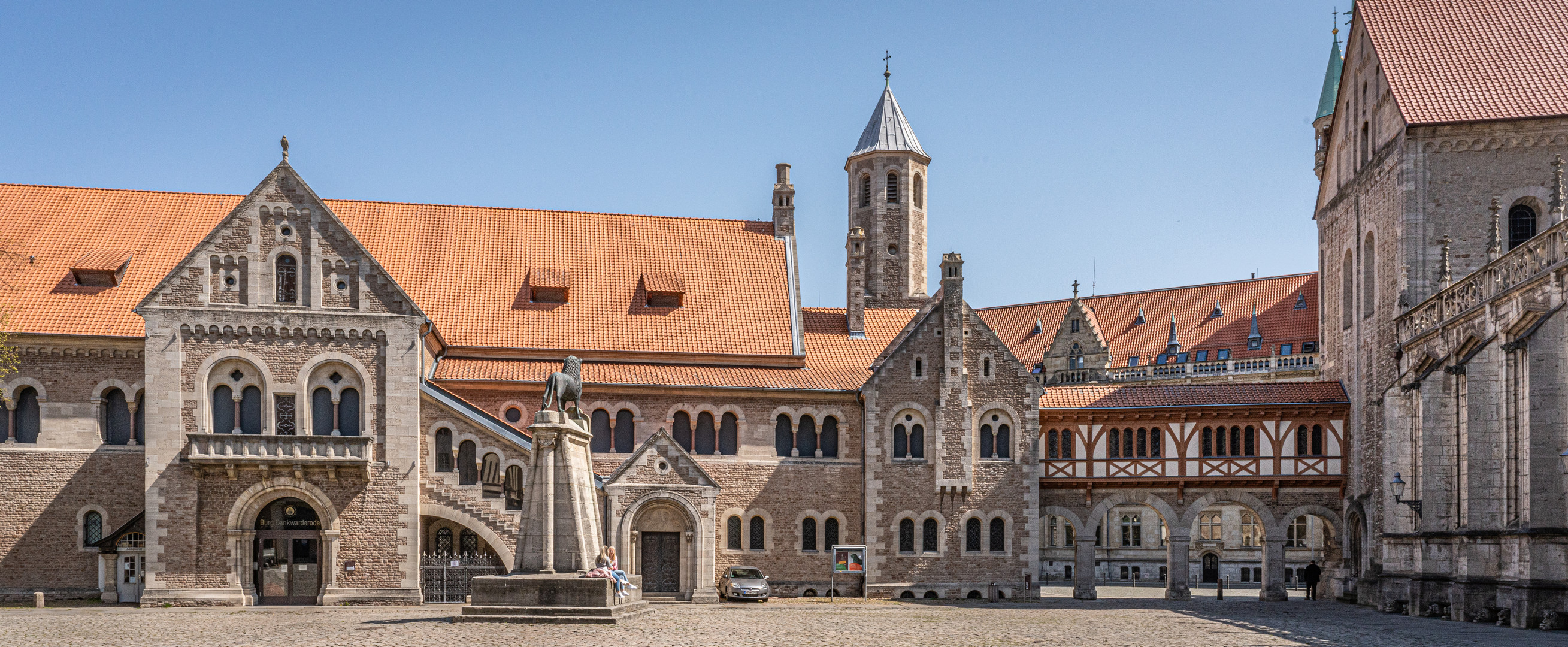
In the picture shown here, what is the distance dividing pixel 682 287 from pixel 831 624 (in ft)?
61.4

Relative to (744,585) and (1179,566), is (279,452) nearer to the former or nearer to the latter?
(744,585)

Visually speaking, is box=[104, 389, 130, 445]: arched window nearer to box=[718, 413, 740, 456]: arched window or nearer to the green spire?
box=[718, 413, 740, 456]: arched window

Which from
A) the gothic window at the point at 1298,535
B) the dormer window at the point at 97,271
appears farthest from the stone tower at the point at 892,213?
the dormer window at the point at 97,271

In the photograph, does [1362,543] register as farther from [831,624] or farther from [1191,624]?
[831,624]

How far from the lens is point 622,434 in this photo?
1711 inches

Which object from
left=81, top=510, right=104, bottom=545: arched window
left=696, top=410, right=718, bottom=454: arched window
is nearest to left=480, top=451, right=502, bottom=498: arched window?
left=696, top=410, right=718, bottom=454: arched window

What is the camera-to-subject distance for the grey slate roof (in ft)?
196

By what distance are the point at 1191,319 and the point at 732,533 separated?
139ft

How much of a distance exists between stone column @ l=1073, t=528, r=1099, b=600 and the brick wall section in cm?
2627

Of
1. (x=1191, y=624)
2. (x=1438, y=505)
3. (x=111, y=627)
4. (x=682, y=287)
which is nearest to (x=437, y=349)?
(x=682, y=287)

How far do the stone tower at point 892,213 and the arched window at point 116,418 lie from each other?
92.6ft

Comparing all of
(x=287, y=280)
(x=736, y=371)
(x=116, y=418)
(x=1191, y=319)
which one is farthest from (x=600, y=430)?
(x=1191, y=319)

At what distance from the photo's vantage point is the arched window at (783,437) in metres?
44.3

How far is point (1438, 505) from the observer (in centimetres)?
3525
